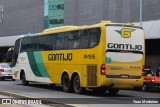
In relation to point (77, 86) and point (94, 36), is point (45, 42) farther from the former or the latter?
point (94, 36)

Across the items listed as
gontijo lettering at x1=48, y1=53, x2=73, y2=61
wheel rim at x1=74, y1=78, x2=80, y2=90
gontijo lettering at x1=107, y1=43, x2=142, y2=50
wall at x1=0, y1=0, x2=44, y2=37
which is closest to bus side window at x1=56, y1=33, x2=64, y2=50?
gontijo lettering at x1=48, y1=53, x2=73, y2=61

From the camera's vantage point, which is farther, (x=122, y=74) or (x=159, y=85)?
(x=159, y=85)

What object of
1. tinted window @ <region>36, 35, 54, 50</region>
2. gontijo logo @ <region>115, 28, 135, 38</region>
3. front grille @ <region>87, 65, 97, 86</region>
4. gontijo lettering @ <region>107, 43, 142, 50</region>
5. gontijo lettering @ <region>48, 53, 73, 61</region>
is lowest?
front grille @ <region>87, 65, 97, 86</region>

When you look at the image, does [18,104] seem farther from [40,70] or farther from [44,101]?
[40,70]

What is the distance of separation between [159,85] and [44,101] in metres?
11.7

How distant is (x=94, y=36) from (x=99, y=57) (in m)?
1.15

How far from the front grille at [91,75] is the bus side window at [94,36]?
109 centimetres

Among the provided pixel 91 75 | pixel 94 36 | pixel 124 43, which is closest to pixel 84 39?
pixel 94 36

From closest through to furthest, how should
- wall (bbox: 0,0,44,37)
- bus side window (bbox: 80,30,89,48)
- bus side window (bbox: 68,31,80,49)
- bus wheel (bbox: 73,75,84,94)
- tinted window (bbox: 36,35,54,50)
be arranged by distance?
bus side window (bbox: 80,30,89,48)
bus wheel (bbox: 73,75,84,94)
bus side window (bbox: 68,31,80,49)
tinted window (bbox: 36,35,54,50)
wall (bbox: 0,0,44,37)

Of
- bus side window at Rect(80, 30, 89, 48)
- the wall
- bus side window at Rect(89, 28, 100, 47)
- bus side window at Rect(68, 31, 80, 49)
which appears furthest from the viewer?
the wall

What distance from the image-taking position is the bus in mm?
20328

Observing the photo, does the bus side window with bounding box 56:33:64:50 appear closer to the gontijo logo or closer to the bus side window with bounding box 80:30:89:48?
the bus side window with bounding box 80:30:89:48

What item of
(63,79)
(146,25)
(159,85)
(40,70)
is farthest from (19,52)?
(146,25)

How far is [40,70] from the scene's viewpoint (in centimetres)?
2653
